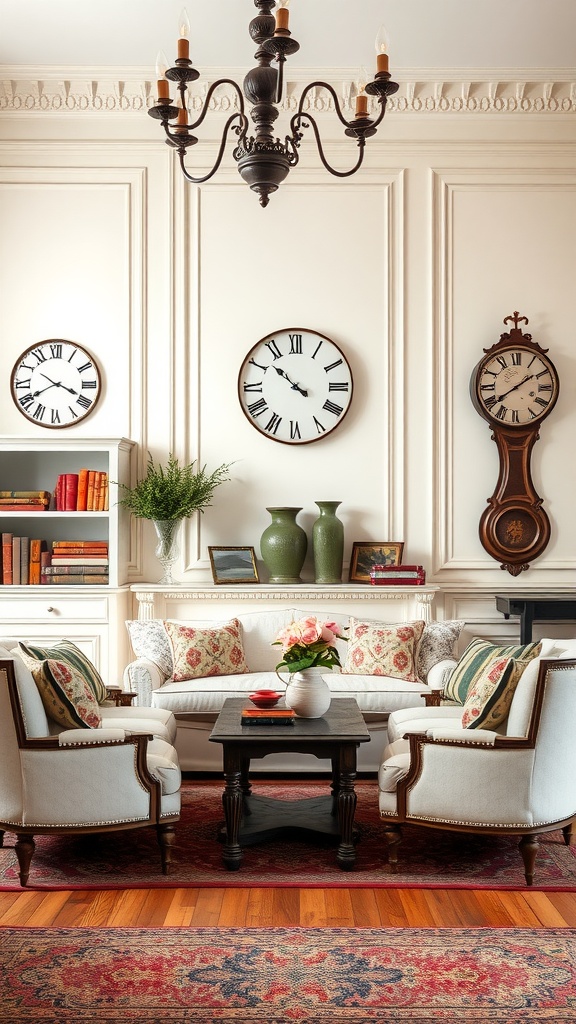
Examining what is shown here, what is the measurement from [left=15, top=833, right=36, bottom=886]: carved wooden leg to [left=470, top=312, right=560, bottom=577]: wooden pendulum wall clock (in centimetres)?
323

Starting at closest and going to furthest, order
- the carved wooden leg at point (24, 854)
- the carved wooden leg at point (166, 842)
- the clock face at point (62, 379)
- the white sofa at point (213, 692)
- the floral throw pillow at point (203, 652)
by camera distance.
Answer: the carved wooden leg at point (24, 854) < the carved wooden leg at point (166, 842) < the white sofa at point (213, 692) < the floral throw pillow at point (203, 652) < the clock face at point (62, 379)

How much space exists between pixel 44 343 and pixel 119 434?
72 cm

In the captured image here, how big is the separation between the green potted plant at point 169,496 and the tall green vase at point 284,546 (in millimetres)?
431

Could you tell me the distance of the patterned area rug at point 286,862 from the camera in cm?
343

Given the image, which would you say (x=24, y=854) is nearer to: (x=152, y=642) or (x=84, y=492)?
(x=152, y=642)

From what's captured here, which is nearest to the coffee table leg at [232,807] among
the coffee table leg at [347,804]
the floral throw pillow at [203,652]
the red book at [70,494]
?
the coffee table leg at [347,804]

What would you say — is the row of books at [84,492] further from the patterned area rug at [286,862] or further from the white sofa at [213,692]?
the patterned area rug at [286,862]

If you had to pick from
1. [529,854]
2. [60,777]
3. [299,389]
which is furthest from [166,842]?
[299,389]

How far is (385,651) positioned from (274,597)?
76 cm

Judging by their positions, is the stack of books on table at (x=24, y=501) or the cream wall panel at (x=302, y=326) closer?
the stack of books on table at (x=24, y=501)

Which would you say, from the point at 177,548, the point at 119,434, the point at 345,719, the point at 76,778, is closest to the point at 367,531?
the point at 177,548

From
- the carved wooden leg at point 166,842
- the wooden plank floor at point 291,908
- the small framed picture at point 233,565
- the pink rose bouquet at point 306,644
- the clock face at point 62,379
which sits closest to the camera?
the wooden plank floor at point 291,908

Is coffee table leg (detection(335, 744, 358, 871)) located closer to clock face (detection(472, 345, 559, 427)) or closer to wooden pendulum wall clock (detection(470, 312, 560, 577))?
wooden pendulum wall clock (detection(470, 312, 560, 577))

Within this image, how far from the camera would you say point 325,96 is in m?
5.63
